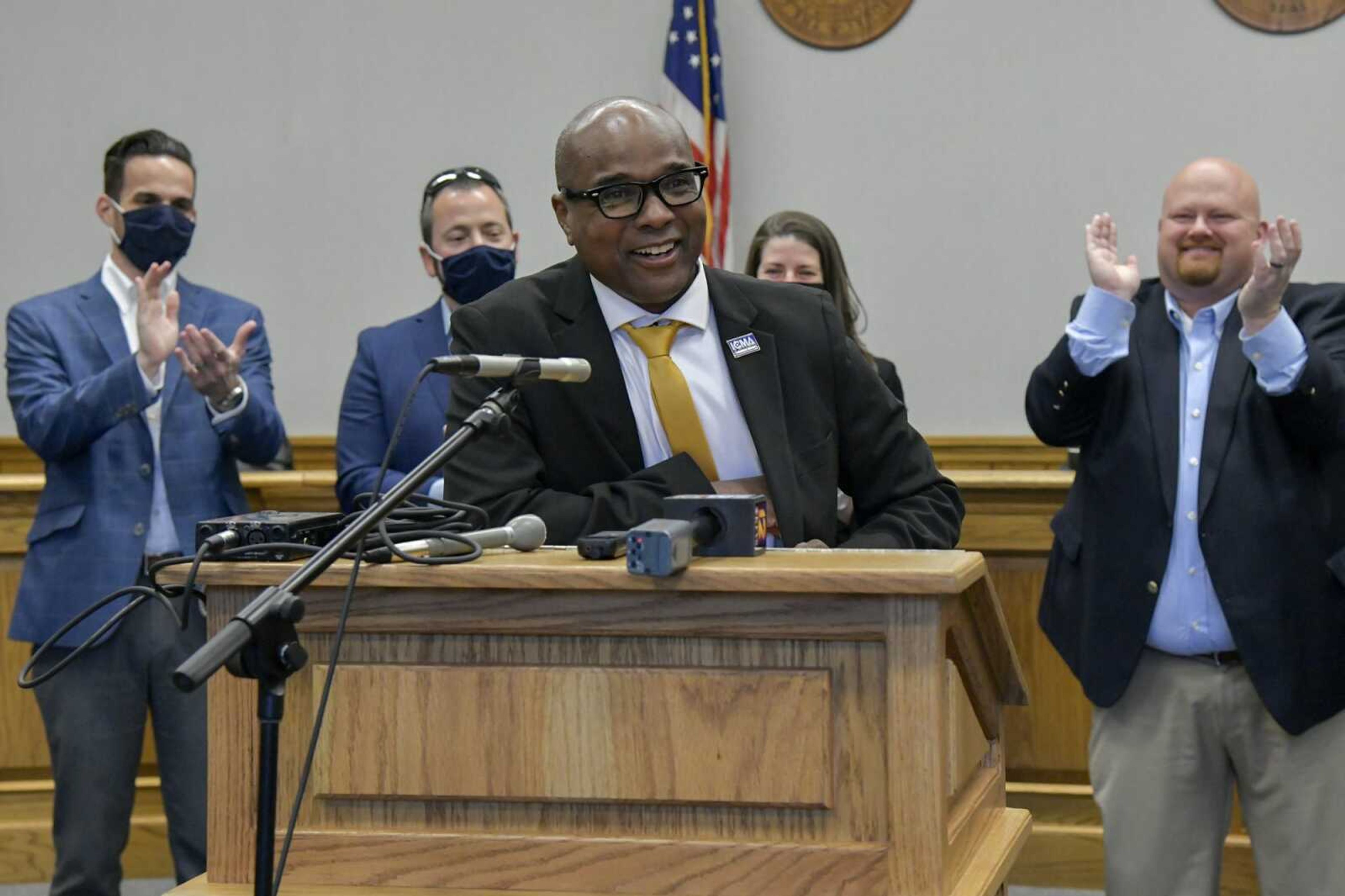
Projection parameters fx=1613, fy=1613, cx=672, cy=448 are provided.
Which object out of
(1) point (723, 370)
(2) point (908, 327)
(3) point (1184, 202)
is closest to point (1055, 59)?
(2) point (908, 327)

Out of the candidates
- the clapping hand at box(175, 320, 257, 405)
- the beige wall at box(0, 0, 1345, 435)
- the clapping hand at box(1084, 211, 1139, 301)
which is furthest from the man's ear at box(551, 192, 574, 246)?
the beige wall at box(0, 0, 1345, 435)

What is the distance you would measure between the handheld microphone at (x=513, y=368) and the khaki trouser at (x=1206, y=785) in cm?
184

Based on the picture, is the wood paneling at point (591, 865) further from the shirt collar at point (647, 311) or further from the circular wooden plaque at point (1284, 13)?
the circular wooden plaque at point (1284, 13)

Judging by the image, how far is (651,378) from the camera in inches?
87.2

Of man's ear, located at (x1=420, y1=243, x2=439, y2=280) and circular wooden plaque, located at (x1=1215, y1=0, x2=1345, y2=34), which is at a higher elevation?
circular wooden plaque, located at (x1=1215, y1=0, x2=1345, y2=34)

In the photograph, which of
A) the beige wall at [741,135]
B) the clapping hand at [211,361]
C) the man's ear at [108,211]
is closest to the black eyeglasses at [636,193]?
the clapping hand at [211,361]

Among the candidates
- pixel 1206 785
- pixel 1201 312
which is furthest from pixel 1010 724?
pixel 1201 312

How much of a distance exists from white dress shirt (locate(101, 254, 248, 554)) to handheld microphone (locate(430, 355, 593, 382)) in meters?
2.02

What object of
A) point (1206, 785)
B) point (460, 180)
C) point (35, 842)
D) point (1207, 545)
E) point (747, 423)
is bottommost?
point (35, 842)

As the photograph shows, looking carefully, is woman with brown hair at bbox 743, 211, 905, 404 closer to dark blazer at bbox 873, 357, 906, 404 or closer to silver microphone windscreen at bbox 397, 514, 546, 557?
dark blazer at bbox 873, 357, 906, 404

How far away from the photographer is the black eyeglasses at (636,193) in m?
2.17

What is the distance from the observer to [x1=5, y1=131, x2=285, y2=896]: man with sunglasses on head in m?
3.51

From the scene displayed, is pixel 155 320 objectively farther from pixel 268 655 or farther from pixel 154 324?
pixel 268 655

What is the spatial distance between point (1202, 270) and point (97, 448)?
240 cm
